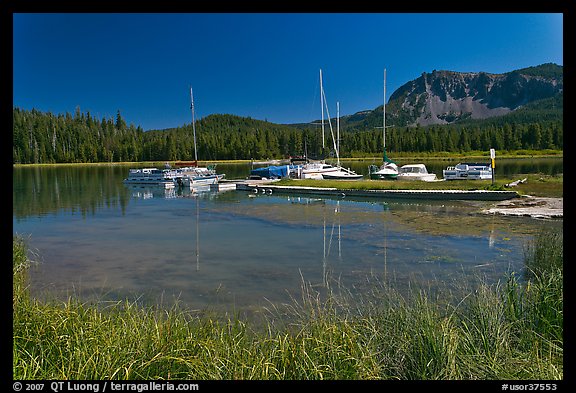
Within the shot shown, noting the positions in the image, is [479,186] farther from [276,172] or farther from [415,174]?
[276,172]

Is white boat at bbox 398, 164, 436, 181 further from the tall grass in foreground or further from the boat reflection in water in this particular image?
the tall grass in foreground

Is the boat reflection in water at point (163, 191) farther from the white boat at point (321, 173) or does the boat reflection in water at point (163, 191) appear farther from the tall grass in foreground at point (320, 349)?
the tall grass in foreground at point (320, 349)

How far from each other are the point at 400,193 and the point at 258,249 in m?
17.9

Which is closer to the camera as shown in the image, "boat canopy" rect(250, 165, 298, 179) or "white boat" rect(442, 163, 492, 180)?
"white boat" rect(442, 163, 492, 180)

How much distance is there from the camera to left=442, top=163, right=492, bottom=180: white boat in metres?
40.2

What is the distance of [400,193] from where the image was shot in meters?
31.2

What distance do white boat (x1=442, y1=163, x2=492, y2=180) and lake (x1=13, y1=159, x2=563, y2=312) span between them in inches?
554

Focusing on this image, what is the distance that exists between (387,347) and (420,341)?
1.47 feet

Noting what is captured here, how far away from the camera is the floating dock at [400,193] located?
27.8 meters

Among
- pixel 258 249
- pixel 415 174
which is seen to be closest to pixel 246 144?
pixel 415 174

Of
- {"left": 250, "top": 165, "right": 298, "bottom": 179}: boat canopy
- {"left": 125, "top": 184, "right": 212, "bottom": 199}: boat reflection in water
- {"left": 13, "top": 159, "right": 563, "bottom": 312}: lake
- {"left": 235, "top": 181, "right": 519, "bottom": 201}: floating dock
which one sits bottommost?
{"left": 13, "top": 159, "right": 563, "bottom": 312}: lake

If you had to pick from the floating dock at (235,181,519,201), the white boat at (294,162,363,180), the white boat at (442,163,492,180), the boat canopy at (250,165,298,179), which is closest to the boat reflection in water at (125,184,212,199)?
the floating dock at (235,181,519,201)

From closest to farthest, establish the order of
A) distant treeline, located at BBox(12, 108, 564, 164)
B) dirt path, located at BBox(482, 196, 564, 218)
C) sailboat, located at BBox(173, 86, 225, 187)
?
1. dirt path, located at BBox(482, 196, 564, 218)
2. sailboat, located at BBox(173, 86, 225, 187)
3. distant treeline, located at BBox(12, 108, 564, 164)

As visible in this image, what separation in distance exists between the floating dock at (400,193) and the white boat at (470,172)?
12378 mm
